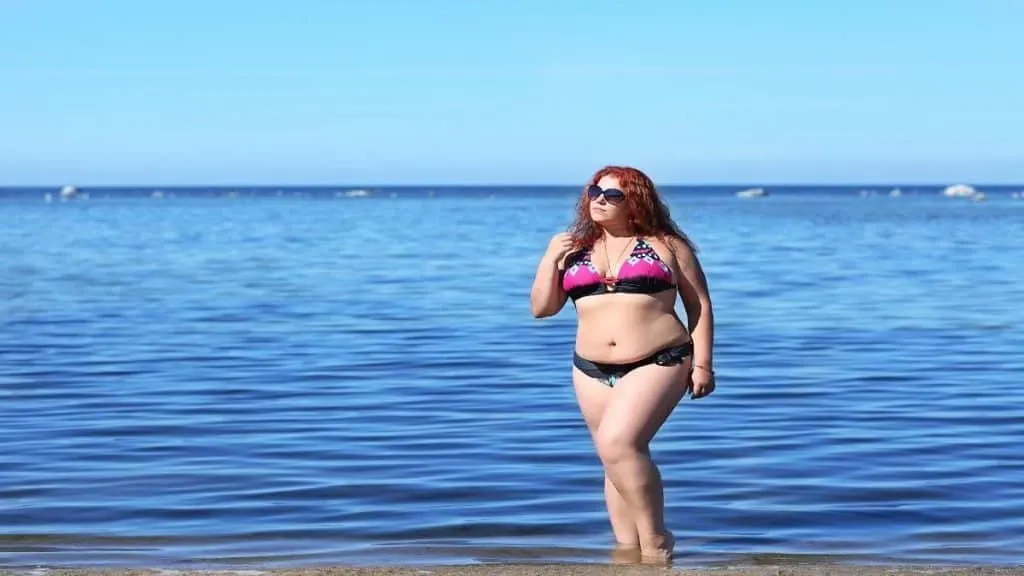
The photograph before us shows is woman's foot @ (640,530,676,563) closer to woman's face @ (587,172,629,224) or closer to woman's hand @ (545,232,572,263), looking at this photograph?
woman's hand @ (545,232,572,263)

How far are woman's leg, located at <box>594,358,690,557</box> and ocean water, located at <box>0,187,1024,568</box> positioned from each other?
1185mm

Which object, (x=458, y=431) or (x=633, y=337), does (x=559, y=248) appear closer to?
(x=633, y=337)

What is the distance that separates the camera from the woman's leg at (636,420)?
7223mm

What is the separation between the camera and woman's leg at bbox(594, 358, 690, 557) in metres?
7.22

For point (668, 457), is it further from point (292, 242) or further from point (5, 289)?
point (292, 242)

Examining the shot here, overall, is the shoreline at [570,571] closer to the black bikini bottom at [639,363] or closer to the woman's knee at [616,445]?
the woman's knee at [616,445]

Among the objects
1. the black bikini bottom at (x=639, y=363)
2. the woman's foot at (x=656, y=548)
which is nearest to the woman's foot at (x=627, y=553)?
the woman's foot at (x=656, y=548)

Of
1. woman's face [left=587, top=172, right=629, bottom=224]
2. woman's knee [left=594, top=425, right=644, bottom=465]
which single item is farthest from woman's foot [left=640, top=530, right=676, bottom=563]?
woman's face [left=587, top=172, right=629, bottom=224]

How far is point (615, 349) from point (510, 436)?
6022mm

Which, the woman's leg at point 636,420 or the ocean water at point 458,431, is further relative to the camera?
the ocean water at point 458,431

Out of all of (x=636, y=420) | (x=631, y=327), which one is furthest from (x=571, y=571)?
(x=631, y=327)

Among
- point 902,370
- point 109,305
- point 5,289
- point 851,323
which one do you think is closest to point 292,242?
point 5,289

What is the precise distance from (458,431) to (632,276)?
6386 millimetres

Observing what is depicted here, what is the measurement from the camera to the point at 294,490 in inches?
430
